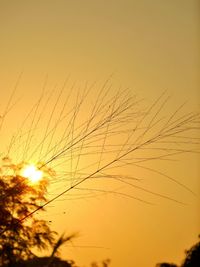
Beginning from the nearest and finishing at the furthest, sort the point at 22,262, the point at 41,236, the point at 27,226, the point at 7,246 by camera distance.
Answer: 1. the point at 22,262
2. the point at 7,246
3. the point at 27,226
4. the point at 41,236

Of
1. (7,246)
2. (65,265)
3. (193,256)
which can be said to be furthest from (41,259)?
(193,256)

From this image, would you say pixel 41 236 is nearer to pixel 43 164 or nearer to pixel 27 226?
pixel 27 226

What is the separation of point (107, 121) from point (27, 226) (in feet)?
22.9

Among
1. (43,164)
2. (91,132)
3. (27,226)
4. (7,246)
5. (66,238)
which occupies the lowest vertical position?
(66,238)

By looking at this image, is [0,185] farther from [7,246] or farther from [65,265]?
[7,246]

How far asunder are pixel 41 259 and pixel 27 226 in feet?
12.2

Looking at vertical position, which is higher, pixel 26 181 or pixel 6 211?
pixel 6 211

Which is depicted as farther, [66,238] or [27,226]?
[27,226]

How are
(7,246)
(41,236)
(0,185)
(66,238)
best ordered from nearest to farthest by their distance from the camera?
(66,238), (0,185), (7,246), (41,236)

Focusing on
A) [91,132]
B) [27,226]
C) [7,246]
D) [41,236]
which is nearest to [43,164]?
[91,132]

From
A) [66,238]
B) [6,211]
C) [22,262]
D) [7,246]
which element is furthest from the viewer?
[7,246]

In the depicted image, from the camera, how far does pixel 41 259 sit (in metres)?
5.77

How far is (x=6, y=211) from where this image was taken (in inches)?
191

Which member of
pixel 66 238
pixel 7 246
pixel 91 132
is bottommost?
pixel 66 238
